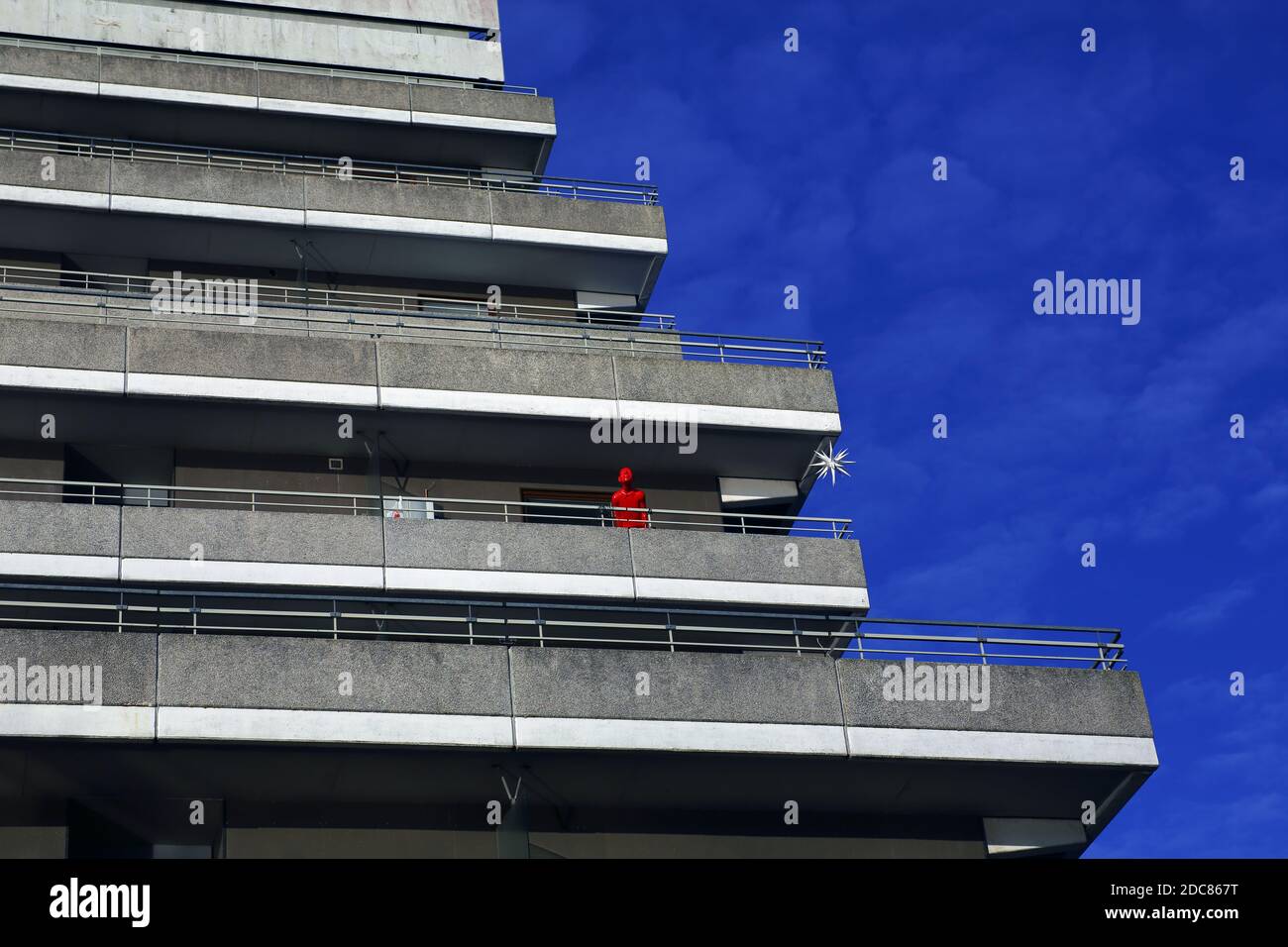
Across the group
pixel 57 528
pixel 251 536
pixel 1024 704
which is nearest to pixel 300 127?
pixel 251 536

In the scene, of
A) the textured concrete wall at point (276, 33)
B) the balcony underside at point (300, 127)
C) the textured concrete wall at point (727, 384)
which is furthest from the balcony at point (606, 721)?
the textured concrete wall at point (276, 33)

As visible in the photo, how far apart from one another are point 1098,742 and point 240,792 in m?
10.7

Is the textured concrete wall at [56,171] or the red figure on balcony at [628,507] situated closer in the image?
the red figure on balcony at [628,507]

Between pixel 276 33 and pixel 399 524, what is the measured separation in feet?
49.8

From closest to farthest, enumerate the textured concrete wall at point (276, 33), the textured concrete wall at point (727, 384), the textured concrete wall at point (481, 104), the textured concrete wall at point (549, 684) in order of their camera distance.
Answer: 1. the textured concrete wall at point (549, 684)
2. the textured concrete wall at point (727, 384)
3. the textured concrete wall at point (481, 104)
4. the textured concrete wall at point (276, 33)

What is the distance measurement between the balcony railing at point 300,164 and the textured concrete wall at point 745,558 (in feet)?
28.6

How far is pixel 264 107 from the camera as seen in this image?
31844mm

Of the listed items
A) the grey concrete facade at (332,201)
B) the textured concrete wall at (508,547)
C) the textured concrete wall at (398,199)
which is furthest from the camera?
the textured concrete wall at (398,199)

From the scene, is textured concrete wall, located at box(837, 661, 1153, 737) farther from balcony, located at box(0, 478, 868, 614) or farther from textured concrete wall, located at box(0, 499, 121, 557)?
textured concrete wall, located at box(0, 499, 121, 557)

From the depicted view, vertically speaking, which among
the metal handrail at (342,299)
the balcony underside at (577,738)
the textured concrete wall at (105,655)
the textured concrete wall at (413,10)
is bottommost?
the balcony underside at (577,738)

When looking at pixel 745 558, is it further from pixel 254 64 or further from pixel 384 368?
pixel 254 64

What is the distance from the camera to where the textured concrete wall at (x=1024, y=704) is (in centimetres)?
2120

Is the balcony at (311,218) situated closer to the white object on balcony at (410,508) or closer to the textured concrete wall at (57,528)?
the white object on balcony at (410,508)

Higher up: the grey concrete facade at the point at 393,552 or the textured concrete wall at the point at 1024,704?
the grey concrete facade at the point at 393,552
